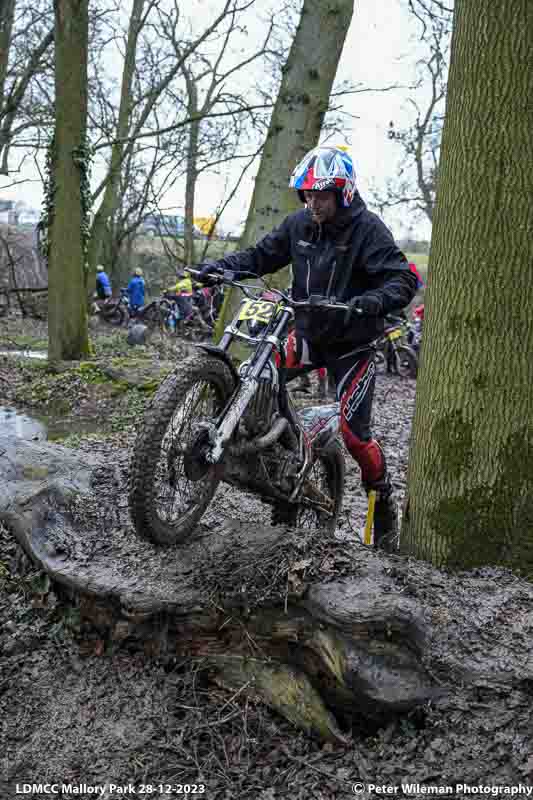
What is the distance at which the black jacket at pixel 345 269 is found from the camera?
12.2 ft

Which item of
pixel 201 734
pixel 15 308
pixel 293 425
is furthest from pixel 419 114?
pixel 201 734

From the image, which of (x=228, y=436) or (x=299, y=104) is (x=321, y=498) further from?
(x=299, y=104)

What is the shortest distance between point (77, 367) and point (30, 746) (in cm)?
723

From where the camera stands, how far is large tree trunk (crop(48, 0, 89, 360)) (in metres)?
10.5

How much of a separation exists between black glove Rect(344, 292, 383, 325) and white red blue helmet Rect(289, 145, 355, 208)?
0.57m

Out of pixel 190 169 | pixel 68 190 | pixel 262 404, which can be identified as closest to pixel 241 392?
pixel 262 404

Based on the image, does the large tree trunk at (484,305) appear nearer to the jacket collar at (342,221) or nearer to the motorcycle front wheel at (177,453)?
the jacket collar at (342,221)

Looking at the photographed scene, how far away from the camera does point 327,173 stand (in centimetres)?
359

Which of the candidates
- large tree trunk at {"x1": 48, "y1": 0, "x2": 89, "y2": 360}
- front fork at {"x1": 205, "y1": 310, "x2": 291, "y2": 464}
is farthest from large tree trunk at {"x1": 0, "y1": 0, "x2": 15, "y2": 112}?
front fork at {"x1": 205, "y1": 310, "x2": 291, "y2": 464}

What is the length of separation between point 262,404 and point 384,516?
4.03 feet

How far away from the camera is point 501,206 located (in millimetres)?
2990

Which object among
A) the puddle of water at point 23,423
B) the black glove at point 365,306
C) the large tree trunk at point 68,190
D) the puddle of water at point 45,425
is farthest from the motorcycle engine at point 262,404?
the large tree trunk at point 68,190

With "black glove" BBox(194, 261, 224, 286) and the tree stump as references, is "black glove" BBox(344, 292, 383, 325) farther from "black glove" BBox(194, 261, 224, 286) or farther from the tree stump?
the tree stump

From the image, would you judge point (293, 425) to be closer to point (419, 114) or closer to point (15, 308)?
point (15, 308)
